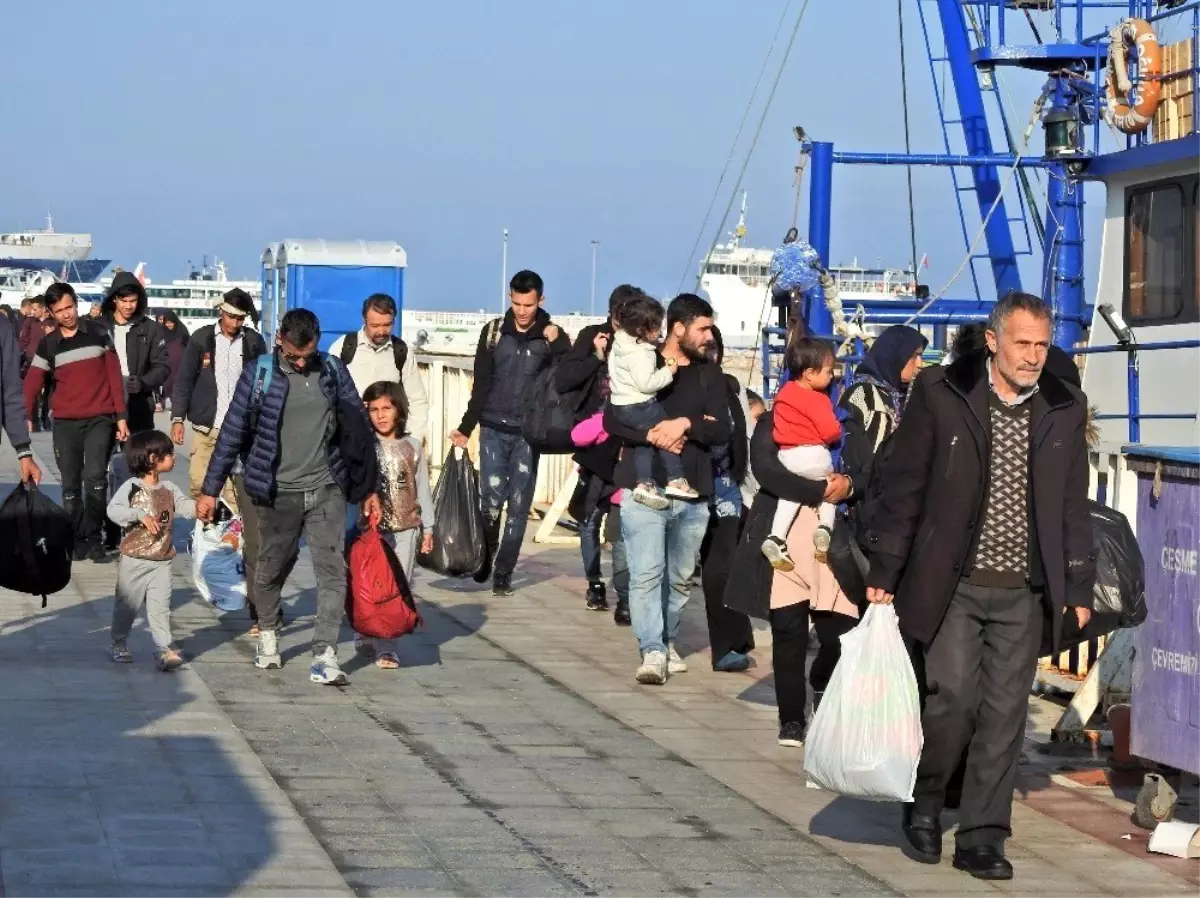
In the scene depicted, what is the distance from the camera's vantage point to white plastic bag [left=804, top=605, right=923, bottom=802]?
6.82 m

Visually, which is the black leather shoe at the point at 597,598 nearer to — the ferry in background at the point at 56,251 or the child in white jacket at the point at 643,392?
the child in white jacket at the point at 643,392

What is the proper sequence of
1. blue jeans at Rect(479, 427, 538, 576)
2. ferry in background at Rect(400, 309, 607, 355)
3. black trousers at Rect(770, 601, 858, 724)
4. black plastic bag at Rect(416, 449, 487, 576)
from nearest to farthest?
1. black trousers at Rect(770, 601, 858, 724)
2. black plastic bag at Rect(416, 449, 487, 576)
3. blue jeans at Rect(479, 427, 538, 576)
4. ferry in background at Rect(400, 309, 607, 355)

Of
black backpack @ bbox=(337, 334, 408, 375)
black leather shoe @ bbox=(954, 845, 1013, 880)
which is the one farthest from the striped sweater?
black leather shoe @ bbox=(954, 845, 1013, 880)

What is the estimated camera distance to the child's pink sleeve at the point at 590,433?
11.6m

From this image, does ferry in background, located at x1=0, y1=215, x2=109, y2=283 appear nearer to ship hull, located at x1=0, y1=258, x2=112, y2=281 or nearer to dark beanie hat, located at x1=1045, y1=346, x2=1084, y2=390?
ship hull, located at x1=0, y1=258, x2=112, y2=281

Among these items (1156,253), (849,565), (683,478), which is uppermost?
(1156,253)

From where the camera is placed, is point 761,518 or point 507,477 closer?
point 761,518

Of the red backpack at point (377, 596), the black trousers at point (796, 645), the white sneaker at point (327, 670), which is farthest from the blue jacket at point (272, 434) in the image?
the black trousers at point (796, 645)

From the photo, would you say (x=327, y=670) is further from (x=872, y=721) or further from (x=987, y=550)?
(x=987, y=550)

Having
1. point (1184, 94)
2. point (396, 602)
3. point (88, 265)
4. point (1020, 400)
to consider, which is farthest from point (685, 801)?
point (88, 265)

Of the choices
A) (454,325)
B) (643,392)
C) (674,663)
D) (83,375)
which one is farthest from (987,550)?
(454,325)

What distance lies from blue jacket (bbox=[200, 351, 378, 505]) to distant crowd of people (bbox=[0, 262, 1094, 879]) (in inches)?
0.4

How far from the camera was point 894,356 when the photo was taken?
8.78 meters

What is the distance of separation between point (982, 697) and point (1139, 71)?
33.3 ft
